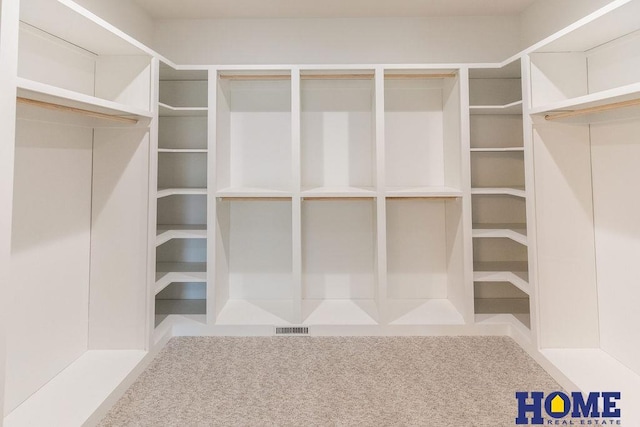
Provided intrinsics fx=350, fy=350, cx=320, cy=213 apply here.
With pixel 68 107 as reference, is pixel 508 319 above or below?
below

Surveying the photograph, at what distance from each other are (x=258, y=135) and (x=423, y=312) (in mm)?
1975

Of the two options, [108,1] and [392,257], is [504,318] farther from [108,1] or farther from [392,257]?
[108,1]

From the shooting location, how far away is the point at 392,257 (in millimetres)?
2998

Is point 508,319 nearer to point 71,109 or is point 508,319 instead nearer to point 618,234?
point 618,234

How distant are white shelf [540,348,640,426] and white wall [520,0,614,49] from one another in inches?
82.7

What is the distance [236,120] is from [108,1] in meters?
1.14

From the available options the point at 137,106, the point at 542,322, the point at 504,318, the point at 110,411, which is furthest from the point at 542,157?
the point at 110,411

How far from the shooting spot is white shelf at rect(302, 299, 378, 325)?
102 inches

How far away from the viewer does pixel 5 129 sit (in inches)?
46.7

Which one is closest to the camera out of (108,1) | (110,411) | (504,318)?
(110,411)

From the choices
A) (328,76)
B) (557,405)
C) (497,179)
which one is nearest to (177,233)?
(328,76)

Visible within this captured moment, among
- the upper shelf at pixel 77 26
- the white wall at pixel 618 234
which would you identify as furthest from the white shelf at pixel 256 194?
the white wall at pixel 618 234

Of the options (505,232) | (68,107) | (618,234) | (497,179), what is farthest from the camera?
(497,179)

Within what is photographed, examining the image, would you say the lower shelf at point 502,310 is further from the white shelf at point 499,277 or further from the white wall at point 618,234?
the white wall at point 618,234
